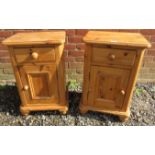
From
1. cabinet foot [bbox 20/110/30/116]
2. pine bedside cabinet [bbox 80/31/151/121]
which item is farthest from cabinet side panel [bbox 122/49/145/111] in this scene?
cabinet foot [bbox 20/110/30/116]

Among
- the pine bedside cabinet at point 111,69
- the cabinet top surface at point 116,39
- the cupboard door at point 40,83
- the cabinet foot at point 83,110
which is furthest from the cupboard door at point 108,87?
the cupboard door at point 40,83

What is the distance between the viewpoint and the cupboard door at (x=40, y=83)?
5.71 ft

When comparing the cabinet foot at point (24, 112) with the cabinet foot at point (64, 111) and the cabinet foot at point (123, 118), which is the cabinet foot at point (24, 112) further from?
the cabinet foot at point (123, 118)

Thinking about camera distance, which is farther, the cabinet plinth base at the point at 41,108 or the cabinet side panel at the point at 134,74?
the cabinet plinth base at the point at 41,108

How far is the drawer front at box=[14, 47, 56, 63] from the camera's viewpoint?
161 centimetres

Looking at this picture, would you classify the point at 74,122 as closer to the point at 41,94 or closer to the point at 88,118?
the point at 88,118

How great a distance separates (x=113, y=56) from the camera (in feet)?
5.16

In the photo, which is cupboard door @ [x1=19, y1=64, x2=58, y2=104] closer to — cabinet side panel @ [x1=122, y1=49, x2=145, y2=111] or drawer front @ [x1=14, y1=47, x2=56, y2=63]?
drawer front @ [x1=14, y1=47, x2=56, y2=63]

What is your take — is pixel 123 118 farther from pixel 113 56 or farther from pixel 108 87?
pixel 113 56

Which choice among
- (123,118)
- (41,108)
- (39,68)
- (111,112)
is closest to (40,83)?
(39,68)

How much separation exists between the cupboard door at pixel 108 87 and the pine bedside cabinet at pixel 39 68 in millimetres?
308

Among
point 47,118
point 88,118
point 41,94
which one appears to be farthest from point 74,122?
point 41,94

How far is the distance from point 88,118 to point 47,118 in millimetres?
462

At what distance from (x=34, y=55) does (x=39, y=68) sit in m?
0.16
